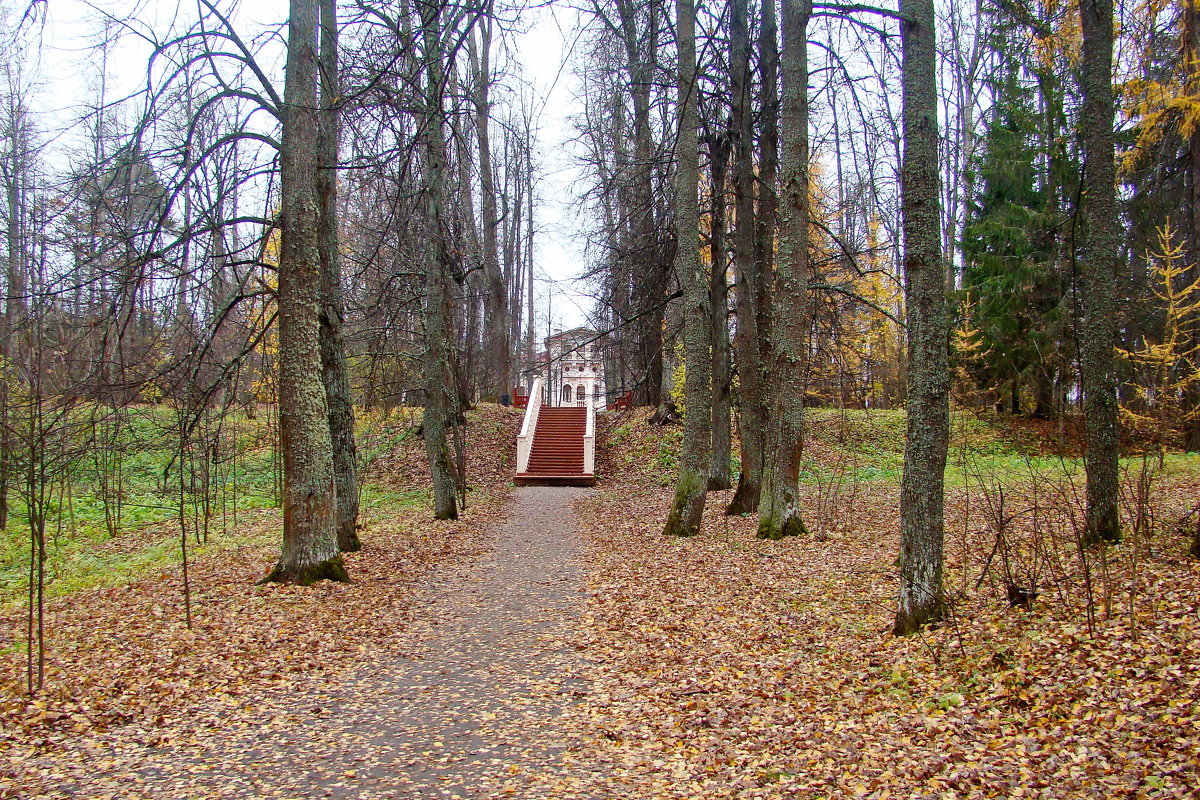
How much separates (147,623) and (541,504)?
9.81 metres

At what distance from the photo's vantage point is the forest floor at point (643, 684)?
3.50 meters

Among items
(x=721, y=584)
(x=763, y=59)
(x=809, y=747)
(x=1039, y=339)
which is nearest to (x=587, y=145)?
(x=763, y=59)

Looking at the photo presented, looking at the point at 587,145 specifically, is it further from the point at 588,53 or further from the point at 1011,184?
the point at 1011,184

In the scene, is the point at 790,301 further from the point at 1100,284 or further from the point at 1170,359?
the point at 1170,359

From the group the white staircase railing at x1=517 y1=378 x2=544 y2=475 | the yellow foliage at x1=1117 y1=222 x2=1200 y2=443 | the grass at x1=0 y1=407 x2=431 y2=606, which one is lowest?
the grass at x1=0 y1=407 x2=431 y2=606

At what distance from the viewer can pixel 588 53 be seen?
10.3 metres

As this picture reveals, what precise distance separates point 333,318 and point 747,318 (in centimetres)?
671

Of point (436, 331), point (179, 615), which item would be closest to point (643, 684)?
point (179, 615)

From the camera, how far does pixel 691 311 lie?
1016cm

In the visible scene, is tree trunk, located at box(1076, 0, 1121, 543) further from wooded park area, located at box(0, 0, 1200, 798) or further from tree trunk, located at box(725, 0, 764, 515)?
tree trunk, located at box(725, 0, 764, 515)

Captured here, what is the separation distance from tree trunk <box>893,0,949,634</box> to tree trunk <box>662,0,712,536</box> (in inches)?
202

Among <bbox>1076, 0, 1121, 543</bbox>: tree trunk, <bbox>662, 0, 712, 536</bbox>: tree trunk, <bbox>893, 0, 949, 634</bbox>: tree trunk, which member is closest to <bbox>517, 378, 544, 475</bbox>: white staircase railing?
<bbox>662, 0, 712, 536</bbox>: tree trunk

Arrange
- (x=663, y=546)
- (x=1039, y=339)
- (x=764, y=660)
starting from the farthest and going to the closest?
(x=1039, y=339) → (x=663, y=546) → (x=764, y=660)

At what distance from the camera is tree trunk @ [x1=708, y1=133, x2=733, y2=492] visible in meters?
13.3
